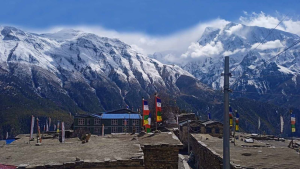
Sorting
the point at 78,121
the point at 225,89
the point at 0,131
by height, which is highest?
the point at 225,89

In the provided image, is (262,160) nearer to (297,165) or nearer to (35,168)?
(297,165)

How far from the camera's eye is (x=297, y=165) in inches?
540

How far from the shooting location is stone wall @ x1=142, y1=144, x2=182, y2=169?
Result: 17172 mm

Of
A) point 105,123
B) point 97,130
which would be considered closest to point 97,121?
point 105,123

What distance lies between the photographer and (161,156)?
17.3 meters

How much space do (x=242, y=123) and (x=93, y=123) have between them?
362 ft

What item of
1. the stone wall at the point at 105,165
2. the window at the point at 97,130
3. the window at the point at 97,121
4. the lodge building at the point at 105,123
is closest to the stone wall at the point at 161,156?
the stone wall at the point at 105,165

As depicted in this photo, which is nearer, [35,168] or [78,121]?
[35,168]

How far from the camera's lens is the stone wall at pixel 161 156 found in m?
17.2

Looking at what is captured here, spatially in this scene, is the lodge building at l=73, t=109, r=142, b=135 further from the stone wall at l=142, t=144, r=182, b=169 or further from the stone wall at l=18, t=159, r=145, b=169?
the stone wall at l=18, t=159, r=145, b=169

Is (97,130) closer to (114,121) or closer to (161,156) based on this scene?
(114,121)

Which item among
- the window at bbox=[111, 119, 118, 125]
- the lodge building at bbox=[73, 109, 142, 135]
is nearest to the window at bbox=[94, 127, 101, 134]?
the lodge building at bbox=[73, 109, 142, 135]

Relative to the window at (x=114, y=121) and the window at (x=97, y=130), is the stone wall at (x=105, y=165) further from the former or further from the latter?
the window at (x=114, y=121)

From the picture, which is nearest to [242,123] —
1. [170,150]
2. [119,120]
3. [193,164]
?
[119,120]
